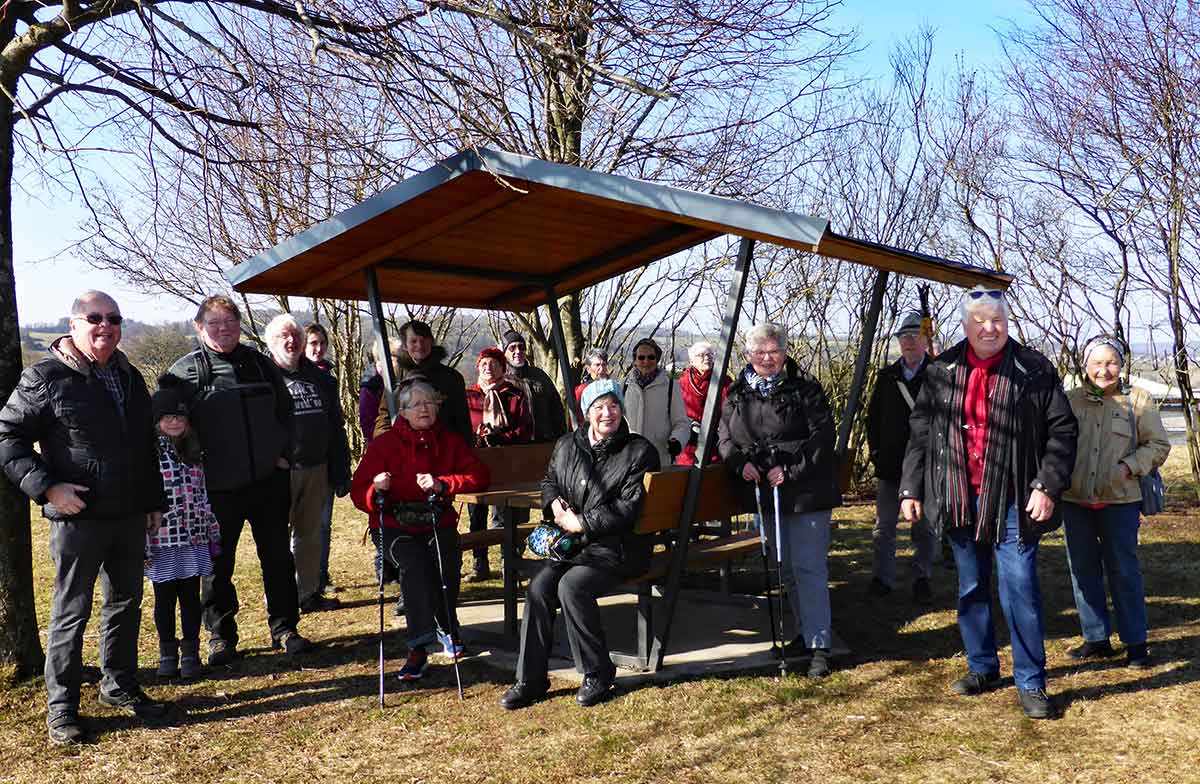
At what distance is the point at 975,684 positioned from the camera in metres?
4.78

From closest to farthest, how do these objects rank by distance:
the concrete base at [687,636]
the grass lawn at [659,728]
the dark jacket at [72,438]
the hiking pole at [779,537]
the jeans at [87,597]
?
the grass lawn at [659,728]
the dark jacket at [72,438]
the jeans at [87,597]
the hiking pole at [779,537]
the concrete base at [687,636]

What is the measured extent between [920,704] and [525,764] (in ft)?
6.44

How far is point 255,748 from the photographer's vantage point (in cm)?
433

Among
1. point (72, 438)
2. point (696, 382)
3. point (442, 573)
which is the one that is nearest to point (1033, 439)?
point (442, 573)

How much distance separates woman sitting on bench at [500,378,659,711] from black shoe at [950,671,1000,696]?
1.67 metres

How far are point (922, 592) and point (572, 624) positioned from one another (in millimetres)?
3016

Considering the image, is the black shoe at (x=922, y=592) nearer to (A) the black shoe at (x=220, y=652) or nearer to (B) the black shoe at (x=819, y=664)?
(B) the black shoe at (x=819, y=664)

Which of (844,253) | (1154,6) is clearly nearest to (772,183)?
(1154,6)

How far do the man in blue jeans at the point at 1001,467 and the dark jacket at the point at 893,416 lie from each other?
214 cm

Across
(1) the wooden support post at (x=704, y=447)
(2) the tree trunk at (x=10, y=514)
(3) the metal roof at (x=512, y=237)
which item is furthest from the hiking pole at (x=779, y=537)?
(2) the tree trunk at (x=10, y=514)

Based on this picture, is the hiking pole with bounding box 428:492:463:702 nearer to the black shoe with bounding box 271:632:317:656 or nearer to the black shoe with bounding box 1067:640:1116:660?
the black shoe with bounding box 271:632:317:656

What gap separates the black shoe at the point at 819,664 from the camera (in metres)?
5.11

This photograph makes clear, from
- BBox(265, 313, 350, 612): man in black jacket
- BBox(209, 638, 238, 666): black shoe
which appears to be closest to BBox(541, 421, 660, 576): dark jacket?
BBox(265, 313, 350, 612): man in black jacket

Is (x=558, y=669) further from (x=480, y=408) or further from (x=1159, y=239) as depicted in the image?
(x=1159, y=239)
